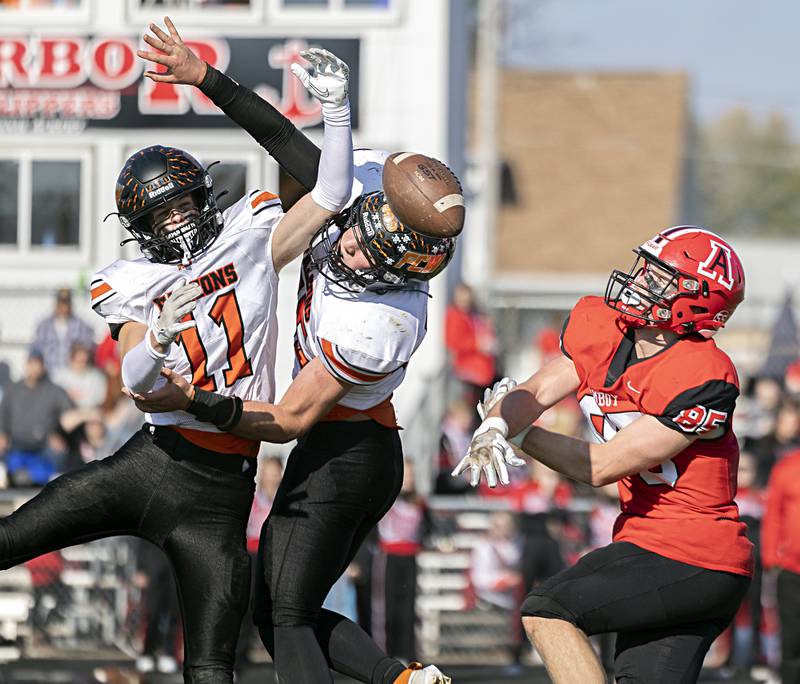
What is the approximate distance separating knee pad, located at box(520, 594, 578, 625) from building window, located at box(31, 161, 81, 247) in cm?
911

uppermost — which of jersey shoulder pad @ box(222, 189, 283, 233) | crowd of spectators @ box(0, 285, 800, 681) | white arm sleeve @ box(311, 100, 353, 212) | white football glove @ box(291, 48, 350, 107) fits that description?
white football glove @ box(291, 48, 350, 107)

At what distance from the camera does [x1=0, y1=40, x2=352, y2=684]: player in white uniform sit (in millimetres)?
4574

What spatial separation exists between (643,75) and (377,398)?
97.7 ft

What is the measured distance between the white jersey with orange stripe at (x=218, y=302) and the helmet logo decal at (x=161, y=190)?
25 centimetres

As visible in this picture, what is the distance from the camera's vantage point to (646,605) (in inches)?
170

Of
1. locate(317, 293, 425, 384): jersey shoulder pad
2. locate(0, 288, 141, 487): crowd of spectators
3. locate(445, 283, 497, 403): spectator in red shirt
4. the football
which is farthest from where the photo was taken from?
locate(445, 283, 497, 403): spectator in red shirt

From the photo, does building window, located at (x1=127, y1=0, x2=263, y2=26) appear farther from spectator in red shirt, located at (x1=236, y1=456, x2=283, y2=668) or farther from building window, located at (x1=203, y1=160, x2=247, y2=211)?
spectator in red shirt, located at (x1=236, y1=456, x2=283, y2=668)

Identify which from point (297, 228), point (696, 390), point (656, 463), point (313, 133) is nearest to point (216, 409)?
point (297, 228)

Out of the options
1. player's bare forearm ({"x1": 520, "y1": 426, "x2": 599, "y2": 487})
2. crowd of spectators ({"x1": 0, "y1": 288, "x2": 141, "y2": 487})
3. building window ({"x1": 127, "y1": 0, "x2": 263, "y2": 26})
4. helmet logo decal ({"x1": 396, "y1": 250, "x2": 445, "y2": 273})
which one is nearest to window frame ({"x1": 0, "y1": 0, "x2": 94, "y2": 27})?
building window ({"x1": 127, "y1": 0, "x2": 263, "y2": 26})

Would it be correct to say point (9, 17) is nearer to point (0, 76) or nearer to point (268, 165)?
point (0, 76)

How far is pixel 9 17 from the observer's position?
1267 centimetres

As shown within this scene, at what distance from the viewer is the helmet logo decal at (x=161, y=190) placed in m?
4.55

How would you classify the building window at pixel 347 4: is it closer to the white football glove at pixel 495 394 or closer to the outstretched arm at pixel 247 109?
the outstretched arm at pixel 247 109

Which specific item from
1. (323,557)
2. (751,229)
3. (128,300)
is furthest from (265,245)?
(751,229)
